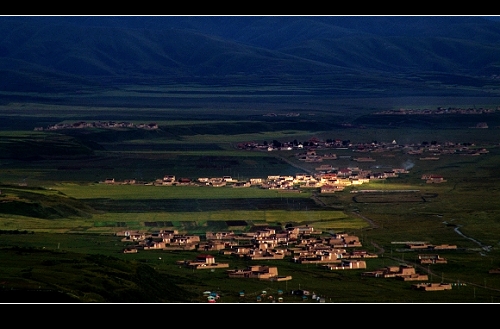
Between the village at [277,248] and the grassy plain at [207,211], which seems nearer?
the grassy plain at [207,211]

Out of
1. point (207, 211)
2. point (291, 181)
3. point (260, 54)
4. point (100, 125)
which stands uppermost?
point (260, 54)

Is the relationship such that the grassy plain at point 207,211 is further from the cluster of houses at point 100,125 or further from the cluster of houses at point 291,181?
the cluster of houses at point 100,125

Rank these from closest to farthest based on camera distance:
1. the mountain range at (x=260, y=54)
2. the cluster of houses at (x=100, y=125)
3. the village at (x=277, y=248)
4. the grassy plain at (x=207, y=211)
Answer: the grassy plain at (x=207, y=211)
the village at (x=277, y=248)
the cluster of houses at (x=100, y=125)
the mountain range at (x=260, y=54)

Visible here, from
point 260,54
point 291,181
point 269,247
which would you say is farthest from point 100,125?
point 260,54

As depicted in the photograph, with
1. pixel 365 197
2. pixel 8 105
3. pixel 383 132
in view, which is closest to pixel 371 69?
pixel 8 105

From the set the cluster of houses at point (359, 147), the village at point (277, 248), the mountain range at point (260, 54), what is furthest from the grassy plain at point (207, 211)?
the mountain range at point (260, 54)

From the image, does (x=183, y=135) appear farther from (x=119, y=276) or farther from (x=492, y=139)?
(x=119, y=276)

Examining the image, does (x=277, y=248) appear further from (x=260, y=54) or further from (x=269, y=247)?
(x=260, y=54)
